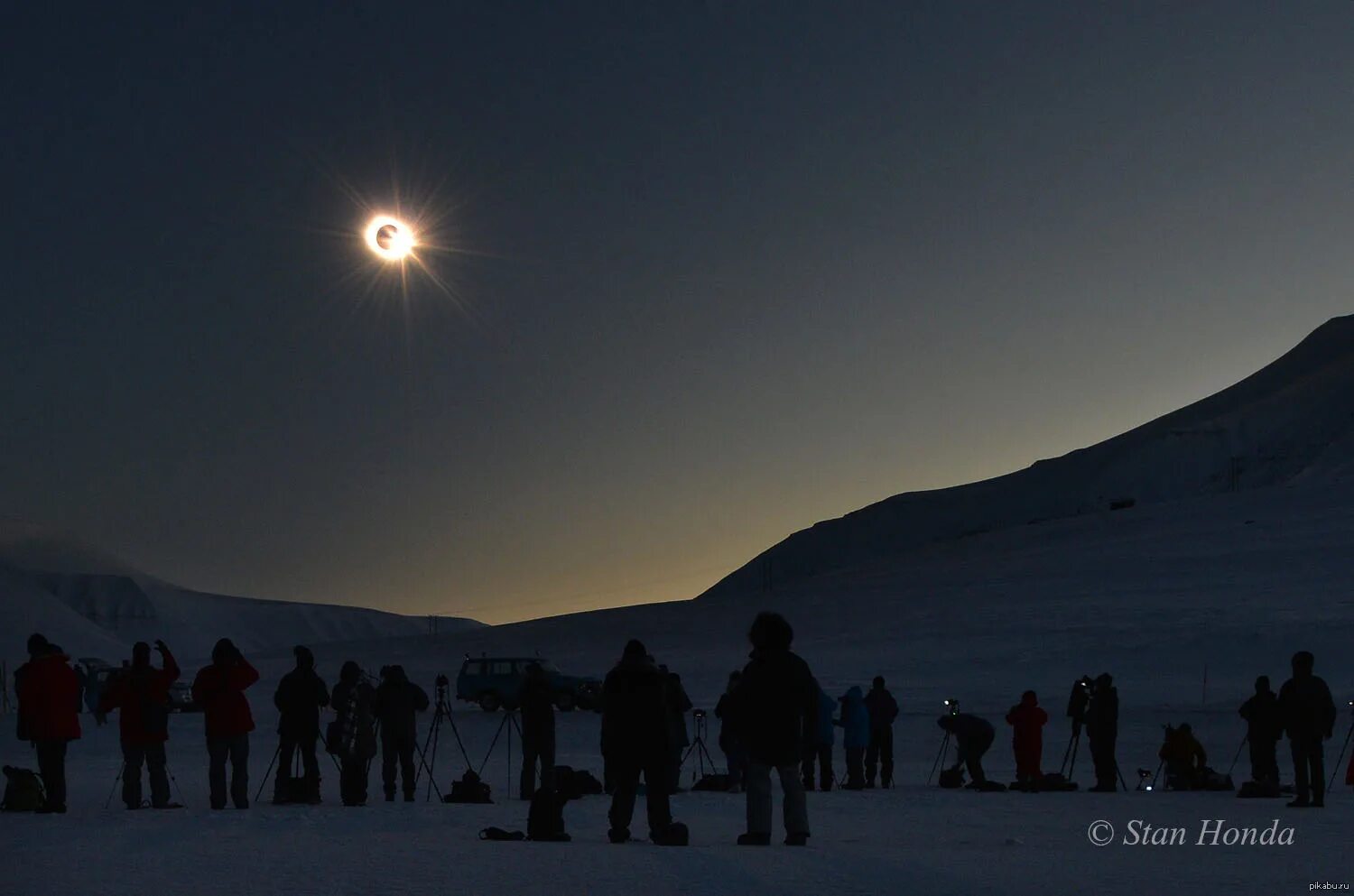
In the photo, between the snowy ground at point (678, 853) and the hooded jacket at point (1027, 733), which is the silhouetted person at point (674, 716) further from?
the hooded jacket at point (1027, 733)

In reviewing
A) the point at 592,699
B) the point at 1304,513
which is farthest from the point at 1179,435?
the point at 592,699

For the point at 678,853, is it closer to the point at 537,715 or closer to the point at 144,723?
the point at 537,715

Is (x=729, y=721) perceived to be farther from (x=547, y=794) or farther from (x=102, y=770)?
(x=102, y=770)

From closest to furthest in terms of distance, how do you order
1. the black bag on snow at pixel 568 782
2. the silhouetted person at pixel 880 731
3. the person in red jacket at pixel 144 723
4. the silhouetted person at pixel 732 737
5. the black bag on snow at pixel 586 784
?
1. the silhouetted person at pixel 732 737
2. the person in red jacket at pixel 144 723
3. the black bag on snow at pixel 568 782
4. the black bag on snow at pixel 586 784
5. the silhouetted person at pixel 880 731

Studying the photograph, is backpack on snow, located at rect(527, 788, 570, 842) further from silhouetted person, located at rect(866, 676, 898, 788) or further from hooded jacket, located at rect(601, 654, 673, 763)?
silhouetted person, located at rect(866, 676, 898, 788)

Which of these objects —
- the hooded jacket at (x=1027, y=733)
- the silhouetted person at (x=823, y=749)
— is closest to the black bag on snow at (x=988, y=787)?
the hooded jacket at (x=1027, y=733)

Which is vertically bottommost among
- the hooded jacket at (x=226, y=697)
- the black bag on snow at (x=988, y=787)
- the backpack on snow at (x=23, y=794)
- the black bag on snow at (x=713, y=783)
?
the black bag on snow at (x=988, y=787)
